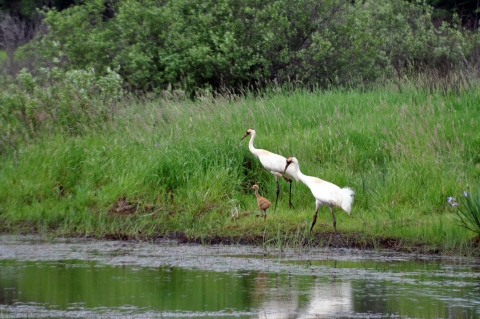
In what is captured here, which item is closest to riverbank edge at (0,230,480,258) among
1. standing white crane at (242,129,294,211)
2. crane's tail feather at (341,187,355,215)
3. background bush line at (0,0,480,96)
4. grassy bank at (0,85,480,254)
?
grassy bank at (0,85,480,254)

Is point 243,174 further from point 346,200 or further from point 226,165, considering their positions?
point 346,200

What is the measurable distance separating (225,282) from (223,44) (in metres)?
9.44

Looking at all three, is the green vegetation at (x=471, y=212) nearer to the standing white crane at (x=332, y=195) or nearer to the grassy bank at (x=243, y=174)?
the grassy bank at (x=243, y=174)

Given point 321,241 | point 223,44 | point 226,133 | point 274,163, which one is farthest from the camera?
point 223,44

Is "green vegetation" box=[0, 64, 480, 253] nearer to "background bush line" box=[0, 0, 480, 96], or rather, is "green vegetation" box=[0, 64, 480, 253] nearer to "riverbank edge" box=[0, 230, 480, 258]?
"riverbank edge" box=[0, 230, 480, 258]

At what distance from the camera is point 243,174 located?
38.9 ft

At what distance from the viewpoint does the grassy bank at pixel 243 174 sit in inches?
403

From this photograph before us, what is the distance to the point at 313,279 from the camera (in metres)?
7.89

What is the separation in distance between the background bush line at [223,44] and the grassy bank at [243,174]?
3.40 metres

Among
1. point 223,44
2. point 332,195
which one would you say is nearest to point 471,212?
point 332,195

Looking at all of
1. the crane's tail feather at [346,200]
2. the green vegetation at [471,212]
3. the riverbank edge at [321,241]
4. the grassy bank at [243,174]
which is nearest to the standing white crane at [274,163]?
the grassy bank at [243,174]

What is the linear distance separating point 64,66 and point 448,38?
512 inches

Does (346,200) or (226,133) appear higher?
(226,133)

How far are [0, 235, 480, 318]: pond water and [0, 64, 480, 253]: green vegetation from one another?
0.68 m
